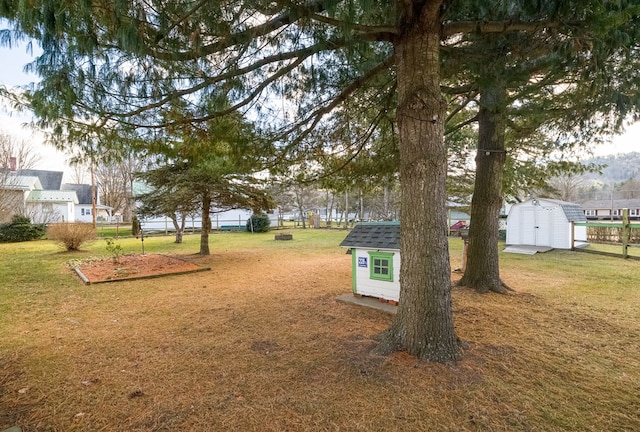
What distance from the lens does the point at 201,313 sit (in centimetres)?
489

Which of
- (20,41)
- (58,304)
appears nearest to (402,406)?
(20,41)

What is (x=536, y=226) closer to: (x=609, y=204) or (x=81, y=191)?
(x=609, y=204)

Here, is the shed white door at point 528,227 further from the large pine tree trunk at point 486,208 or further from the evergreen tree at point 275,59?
the evergreen tree at point 275,59

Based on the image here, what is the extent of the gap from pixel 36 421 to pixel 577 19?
17.5ft

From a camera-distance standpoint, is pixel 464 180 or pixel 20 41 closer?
pixel 20 41

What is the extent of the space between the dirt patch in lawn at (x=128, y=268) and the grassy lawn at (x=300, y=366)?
1520 mm

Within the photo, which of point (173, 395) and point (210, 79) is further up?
point (210, 79)

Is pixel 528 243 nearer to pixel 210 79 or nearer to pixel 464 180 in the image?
pixel 464 180

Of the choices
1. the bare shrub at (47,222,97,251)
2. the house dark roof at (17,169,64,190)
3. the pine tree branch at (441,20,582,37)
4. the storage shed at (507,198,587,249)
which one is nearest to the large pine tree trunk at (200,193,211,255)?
the bare shrub at (47,222,97,251)

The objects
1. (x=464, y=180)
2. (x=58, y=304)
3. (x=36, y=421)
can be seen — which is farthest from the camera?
(x=464, y=180)

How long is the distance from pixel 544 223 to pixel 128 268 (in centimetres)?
1484

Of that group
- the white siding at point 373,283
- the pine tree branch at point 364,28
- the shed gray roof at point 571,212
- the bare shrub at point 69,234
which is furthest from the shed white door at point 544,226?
the bare shrub at point 69,234

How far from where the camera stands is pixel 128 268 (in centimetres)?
865

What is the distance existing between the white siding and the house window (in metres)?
0.06
